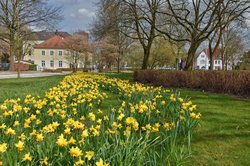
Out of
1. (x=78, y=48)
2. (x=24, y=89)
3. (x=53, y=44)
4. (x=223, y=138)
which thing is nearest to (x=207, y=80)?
(x=24, y=89)

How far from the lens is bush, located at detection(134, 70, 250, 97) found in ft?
39.6

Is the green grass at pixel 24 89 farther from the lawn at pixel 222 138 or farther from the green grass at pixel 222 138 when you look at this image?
the green grass at pixel 222 138

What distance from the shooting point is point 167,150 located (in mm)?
3777

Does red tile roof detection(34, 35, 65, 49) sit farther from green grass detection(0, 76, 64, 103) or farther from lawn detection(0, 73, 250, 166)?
lawn detection(0, 73, 250, 166)

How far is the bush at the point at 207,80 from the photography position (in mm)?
12070

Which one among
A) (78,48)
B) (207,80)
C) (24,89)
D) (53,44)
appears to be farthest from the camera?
(53,44)

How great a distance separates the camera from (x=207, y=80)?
14.0 m

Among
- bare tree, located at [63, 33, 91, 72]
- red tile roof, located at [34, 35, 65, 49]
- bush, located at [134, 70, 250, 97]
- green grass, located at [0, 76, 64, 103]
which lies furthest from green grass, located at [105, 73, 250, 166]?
red tile roof, located at [34, 35, 65, 49]

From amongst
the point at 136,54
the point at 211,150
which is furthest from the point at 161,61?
the point at 211,150

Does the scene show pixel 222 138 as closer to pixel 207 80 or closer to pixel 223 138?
pixel 223 138

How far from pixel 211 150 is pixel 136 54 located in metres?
48.2

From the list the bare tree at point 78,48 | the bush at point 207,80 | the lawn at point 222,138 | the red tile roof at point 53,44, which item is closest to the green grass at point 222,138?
the lawn at point 222,138

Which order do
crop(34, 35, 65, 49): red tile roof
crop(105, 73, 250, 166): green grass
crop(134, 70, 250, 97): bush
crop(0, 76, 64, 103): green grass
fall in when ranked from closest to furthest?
crop(105, 73, 250, 166): green grass, crop(0, 76, 64, 103): green grass, crop(134, 70, 250, 97): bush, crop(34, 35, 65, 49): red tile roof

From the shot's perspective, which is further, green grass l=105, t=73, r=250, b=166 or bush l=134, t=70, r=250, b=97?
bush l=134, t=70, r=250, b=97
